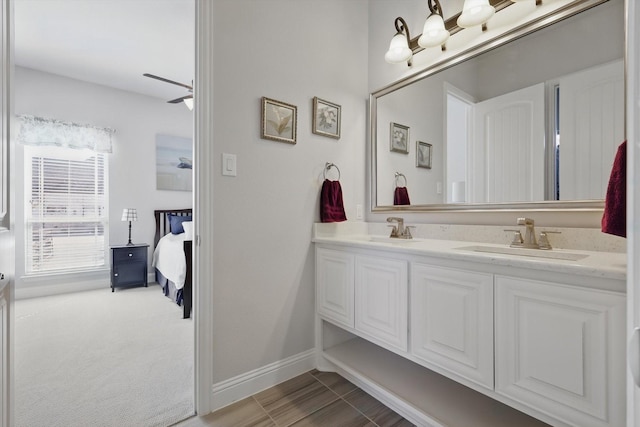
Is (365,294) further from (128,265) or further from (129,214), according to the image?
(129,214)

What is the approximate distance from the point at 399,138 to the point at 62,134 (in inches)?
168

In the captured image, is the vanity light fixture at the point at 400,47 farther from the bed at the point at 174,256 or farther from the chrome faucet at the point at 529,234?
the bed at the point at 174,256

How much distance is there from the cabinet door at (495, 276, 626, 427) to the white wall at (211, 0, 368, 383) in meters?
1.17

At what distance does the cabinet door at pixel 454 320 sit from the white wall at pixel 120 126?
14.3 feet

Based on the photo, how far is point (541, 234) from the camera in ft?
4.43

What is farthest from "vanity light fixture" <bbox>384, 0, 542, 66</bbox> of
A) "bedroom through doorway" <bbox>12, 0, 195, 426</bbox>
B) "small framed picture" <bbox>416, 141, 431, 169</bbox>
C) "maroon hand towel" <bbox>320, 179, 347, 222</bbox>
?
"bedroom through doorway" <bbox>12, 0, 195, 426</bbox>

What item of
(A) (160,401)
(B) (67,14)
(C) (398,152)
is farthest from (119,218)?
(C) (398,152)

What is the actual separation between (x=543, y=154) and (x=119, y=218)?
484 cm

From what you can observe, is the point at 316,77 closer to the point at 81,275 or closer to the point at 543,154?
the point at 543,154

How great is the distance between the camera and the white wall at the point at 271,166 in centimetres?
161

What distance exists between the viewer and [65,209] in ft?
12.8

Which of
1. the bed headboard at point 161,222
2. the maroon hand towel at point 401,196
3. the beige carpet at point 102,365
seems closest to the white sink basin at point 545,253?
the maroon hand towel at point 401,196

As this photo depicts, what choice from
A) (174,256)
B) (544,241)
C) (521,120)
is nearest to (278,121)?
(521,120)

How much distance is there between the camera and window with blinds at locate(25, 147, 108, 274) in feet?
12.1
